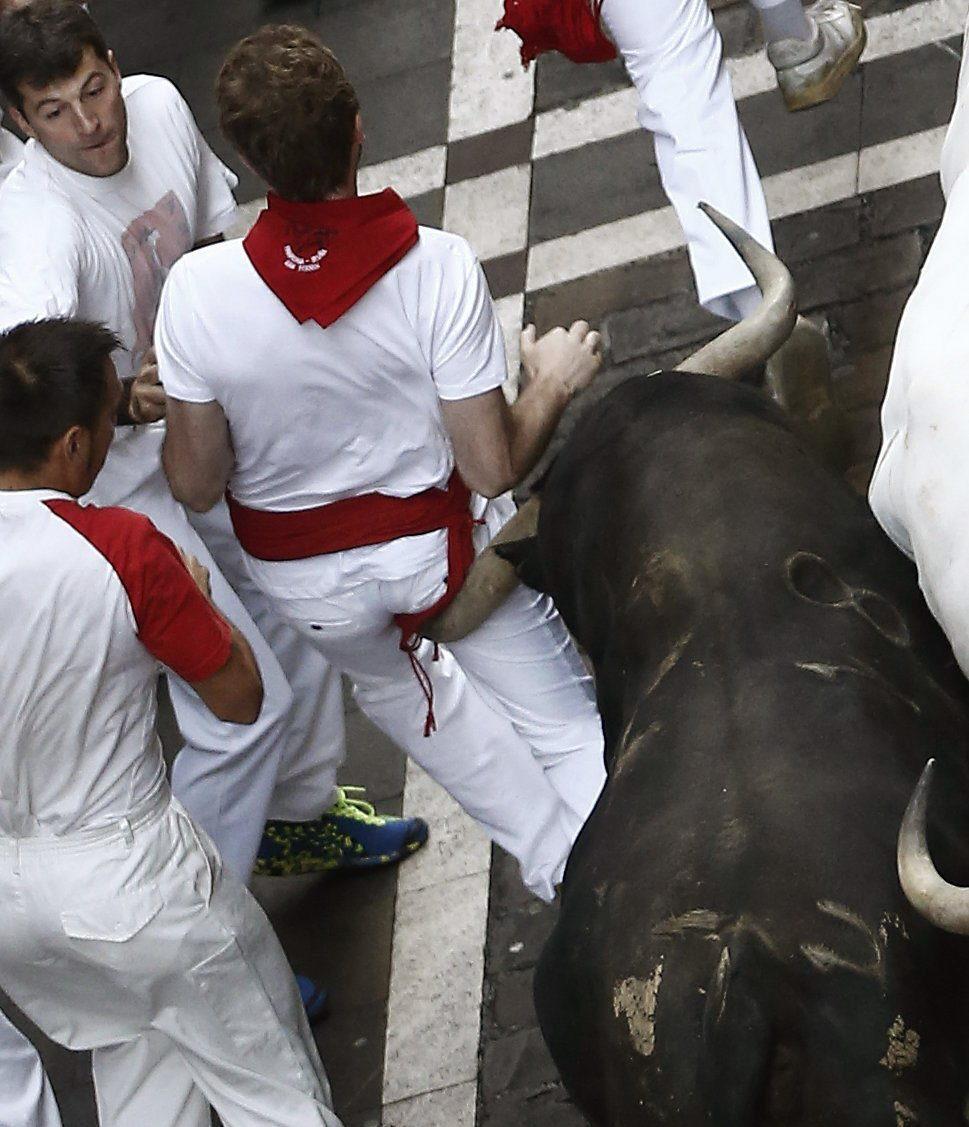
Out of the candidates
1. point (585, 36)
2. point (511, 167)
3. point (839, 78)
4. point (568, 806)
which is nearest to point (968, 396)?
point (568, 806)

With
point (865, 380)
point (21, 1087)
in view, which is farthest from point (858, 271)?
point (21, 1087)

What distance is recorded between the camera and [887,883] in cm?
262

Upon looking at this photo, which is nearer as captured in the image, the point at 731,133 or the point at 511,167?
the point at 731,133

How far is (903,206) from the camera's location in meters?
5.96

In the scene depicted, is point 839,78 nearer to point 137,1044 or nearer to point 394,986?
point 394,986

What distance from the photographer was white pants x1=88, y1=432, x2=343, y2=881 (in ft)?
14.5

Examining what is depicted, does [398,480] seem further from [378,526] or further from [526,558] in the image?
[526,558]

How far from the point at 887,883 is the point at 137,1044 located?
187cm

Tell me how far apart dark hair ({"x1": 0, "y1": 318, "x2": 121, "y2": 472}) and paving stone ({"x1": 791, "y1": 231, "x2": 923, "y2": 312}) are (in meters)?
2.72

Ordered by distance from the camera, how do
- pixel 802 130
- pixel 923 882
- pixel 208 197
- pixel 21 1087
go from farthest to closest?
pixel 802 130, pixel 208 197, pixel 21 1087, pixel 923 882

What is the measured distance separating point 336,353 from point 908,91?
3173mm

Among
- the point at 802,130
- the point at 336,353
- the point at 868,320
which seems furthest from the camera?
the point at 802,130

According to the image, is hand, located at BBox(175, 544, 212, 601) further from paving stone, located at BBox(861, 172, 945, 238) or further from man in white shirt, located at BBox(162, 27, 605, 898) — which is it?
paving stone, located at BBox(861, 172, 945, 238)

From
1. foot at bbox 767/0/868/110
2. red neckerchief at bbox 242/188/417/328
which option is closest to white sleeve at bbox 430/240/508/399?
red neckerchief at bbox 242/188/417/328
